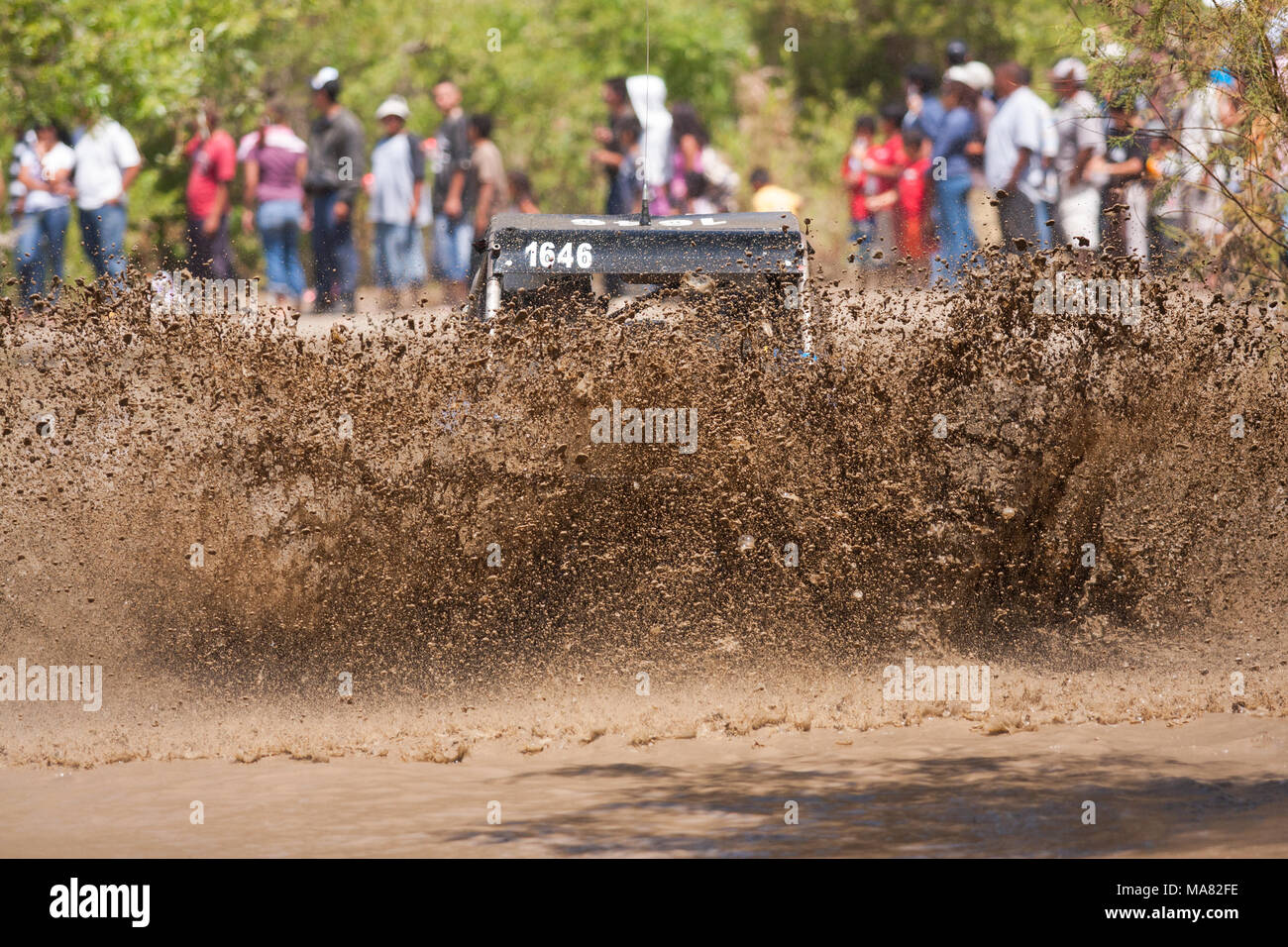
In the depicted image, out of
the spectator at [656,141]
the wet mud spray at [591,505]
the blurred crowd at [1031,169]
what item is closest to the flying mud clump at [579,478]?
the wet mud spray at [591,505]

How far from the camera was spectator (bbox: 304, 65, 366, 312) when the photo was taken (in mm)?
15555

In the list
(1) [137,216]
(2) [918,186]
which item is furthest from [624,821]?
(1) [137,216]

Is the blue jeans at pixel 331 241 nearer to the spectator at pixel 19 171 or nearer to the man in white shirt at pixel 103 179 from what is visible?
the man in white shirt at pixel 103 179

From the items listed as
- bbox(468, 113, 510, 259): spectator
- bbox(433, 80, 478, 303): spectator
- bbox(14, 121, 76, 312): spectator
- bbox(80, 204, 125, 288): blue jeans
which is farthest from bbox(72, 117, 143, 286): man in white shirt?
bbox(468, 113, 510, 259): spectator

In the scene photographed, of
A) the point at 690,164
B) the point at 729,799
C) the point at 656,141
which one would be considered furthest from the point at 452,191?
the point at 729,799

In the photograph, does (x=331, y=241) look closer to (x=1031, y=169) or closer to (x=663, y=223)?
(x=1031, y=169)

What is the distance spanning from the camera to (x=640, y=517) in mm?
7977

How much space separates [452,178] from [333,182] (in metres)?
1.09

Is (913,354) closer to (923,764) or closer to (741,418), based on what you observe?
(741,418)

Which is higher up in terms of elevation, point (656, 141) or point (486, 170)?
point (656, 141)

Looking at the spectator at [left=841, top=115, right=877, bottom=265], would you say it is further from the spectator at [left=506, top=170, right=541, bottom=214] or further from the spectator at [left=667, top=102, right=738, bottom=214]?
the spectator at [left=506, top=170, right=541, bottom=214]

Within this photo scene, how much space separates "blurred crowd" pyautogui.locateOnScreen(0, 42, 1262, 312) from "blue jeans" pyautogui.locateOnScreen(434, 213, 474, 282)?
0.02 m

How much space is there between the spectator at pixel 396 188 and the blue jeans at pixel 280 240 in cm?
72

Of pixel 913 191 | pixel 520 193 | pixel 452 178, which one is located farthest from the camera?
pixel 520 193
